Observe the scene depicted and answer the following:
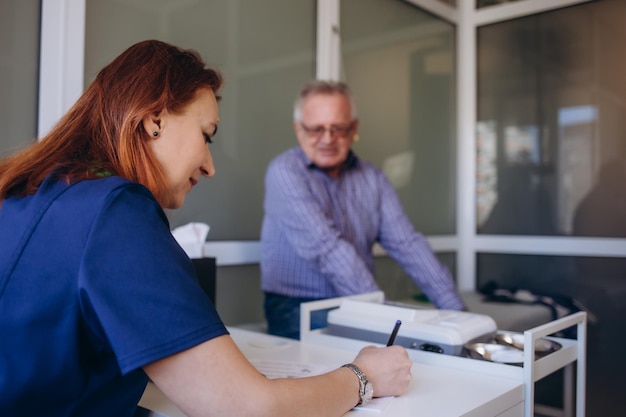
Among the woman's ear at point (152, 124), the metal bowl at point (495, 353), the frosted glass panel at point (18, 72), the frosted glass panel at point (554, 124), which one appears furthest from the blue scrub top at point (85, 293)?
the frosted glass panel at point (554, 124)

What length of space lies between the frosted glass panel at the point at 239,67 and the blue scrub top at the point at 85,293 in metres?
1.18

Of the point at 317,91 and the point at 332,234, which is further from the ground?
the point at 317,91

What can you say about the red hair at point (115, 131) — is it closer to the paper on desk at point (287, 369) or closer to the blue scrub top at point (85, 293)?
the blue scrub top at point (85, 293)

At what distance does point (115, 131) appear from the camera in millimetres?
909

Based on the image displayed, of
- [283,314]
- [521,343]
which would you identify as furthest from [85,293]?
[283,314]

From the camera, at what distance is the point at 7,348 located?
79 cm

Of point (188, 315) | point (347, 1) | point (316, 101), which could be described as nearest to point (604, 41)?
point (347, 1)

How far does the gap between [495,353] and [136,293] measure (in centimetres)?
86

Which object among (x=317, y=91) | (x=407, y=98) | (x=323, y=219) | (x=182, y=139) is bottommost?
(x=323, y=219)

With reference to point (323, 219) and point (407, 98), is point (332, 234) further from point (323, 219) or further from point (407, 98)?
point (407, 98)

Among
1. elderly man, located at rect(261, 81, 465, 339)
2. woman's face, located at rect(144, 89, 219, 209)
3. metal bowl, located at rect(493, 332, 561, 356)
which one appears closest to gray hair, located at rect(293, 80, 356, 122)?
elderly man, located at rect(261, 81, 465, 339)

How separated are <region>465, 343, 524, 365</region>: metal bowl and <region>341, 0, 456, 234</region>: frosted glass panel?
1633 mm

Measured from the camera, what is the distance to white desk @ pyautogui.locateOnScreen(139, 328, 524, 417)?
1000 mm

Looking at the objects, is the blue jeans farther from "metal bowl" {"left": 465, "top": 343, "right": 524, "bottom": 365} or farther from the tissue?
"metal bowl" {"left": 465, "top": 343, "right": 524, "bottom": 365}
